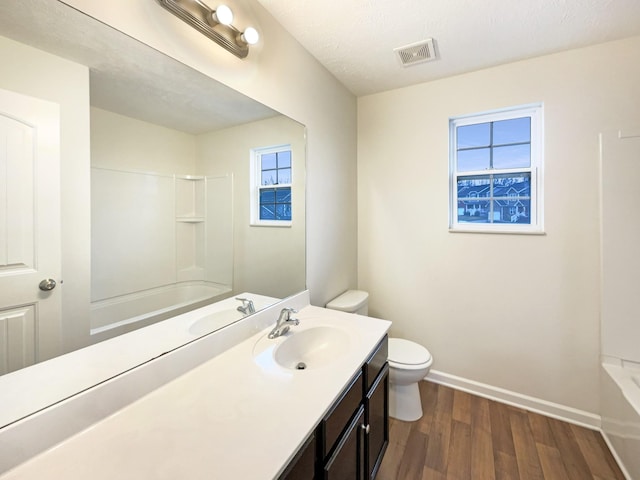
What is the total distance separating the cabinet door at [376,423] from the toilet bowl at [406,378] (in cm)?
36

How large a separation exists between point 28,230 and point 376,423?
1.53m

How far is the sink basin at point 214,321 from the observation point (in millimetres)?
1113

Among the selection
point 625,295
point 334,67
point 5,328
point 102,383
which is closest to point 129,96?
point 5,328

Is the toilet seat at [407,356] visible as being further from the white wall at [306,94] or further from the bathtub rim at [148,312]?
the bathtub rim at [148,312]

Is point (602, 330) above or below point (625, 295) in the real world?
below

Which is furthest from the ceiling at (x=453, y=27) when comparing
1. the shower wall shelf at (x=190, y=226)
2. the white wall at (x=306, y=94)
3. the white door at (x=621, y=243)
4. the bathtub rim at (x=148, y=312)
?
the bathtub rim at (x=148, y=312)

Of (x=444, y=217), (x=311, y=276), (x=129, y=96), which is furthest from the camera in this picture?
(x=444, y=217)

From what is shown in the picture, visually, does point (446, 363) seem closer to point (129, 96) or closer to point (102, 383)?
point (102, 383)

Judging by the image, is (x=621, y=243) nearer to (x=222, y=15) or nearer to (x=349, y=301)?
(x=349, y=301)

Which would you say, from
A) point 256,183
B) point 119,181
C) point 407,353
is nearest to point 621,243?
point 407,353

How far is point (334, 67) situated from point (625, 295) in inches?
95.0

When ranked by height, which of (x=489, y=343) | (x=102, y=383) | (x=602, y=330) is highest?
(x=102, y=383)

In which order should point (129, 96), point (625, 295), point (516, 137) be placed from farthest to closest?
point (516, 137) < point (625, 295) < point (129, 96)

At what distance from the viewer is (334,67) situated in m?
2.01
